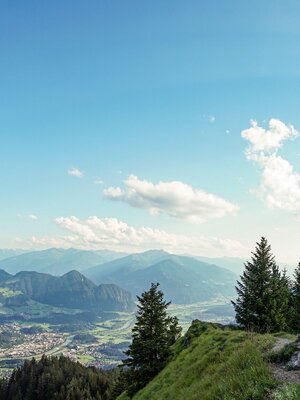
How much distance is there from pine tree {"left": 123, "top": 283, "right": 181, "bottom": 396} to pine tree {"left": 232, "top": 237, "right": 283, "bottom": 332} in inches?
402

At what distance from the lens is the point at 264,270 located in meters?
47.6

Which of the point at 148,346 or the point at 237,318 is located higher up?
the point at 237,318

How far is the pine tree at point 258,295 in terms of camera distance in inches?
1775

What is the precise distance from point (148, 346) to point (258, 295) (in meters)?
16.0

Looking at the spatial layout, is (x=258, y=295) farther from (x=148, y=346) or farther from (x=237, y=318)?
(x=148, y=346)

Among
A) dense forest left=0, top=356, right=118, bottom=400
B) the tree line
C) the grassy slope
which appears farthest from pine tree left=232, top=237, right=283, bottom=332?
dense forest left=0, top=356, right=118, bottom=400

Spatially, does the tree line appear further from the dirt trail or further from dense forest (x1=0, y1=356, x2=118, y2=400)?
dense forest (x1=0, y1=356, x2=118, y2=400)

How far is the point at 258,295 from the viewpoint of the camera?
4666 centimetres

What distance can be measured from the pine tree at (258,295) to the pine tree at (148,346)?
10.2 metres

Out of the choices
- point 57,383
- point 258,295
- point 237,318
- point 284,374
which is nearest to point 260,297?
point 258,295

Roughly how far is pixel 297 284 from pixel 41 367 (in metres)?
123

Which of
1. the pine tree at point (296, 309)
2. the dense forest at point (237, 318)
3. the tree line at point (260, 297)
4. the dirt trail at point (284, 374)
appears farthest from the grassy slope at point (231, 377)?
the pine tree at point (296, 309)

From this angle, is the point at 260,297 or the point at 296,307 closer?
the point at 260,297

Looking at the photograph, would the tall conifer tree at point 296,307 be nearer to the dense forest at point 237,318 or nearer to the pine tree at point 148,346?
the dense forest at point 237,318
